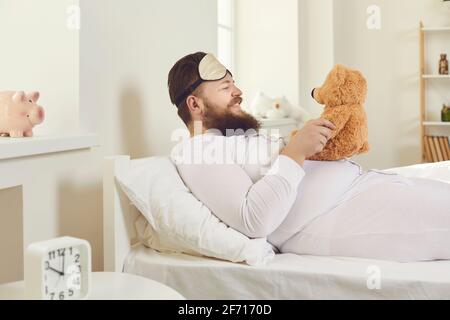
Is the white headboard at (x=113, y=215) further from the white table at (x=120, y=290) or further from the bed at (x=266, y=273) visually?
the white table at (x=120, y=290)

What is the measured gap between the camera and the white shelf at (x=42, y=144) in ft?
3.80

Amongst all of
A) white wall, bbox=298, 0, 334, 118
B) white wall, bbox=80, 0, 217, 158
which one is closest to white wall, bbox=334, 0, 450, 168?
white wall, bbox=298, 0, 334, 118

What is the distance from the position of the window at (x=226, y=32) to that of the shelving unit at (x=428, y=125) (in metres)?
1.23

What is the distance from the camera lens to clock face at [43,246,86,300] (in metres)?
0.88

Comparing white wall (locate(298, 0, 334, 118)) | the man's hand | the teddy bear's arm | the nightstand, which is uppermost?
white wall (locate(298, 0, 334, 118))

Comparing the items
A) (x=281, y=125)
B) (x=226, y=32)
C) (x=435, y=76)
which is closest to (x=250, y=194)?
(x=281, y=125)

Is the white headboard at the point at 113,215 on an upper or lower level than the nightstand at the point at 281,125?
lower

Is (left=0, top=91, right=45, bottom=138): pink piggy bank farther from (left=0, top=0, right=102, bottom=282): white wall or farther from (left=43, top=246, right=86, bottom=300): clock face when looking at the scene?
(left=43, top=246, right=86, bottom=300): clock face

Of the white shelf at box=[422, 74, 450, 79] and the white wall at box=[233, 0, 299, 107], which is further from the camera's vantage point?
the white shelf at box=[422, 74, 450, 79]

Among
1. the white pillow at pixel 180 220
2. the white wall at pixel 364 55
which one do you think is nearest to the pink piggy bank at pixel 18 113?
the white pillow at pixel 180 220

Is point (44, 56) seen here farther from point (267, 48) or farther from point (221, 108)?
point (267, 48)

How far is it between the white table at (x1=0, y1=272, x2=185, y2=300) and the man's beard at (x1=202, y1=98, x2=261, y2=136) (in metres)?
0.53

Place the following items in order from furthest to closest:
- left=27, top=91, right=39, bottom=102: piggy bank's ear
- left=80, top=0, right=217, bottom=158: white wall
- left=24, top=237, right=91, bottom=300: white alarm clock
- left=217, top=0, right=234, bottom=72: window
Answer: left=217, top=0, right=234, bottom=72: window
left=80, top=0, right=217, bottom=158: white wall
left=27, top=91, right=39, bottom=102: piggy bank's ear
left=24, top=237, right=91, bottom=300: white alarm clock

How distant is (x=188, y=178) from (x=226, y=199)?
4.9 inches
